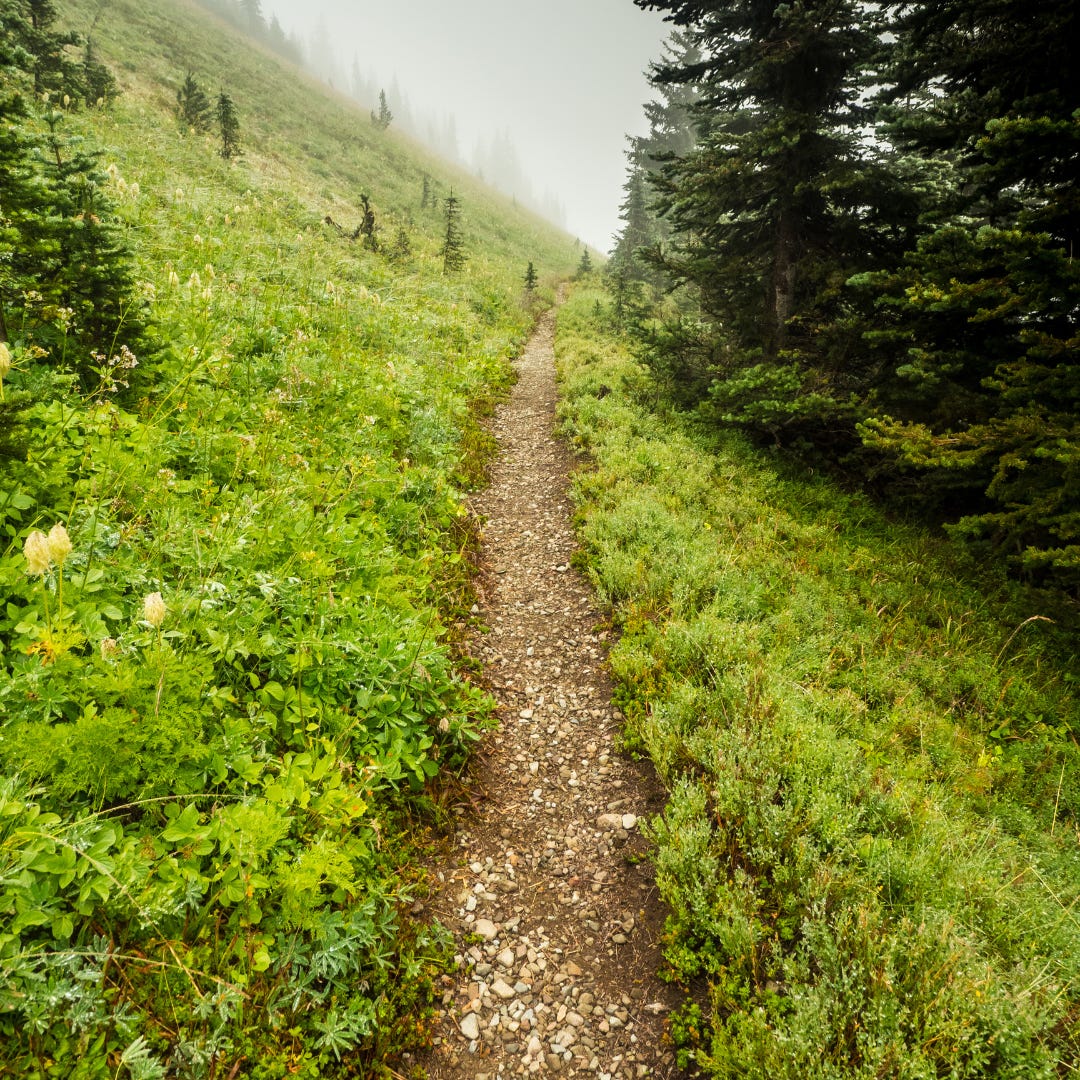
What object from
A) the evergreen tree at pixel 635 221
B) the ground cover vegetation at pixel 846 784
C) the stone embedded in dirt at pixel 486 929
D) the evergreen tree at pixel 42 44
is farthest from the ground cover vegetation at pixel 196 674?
the evergreen tree at pixel 635 221

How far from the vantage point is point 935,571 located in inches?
328

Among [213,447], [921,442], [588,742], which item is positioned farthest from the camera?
[921,442]

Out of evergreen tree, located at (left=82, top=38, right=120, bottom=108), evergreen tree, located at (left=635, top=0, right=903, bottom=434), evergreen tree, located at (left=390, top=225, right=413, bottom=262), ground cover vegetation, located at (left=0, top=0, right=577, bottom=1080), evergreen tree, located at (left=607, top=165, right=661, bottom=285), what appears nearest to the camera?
ground cover vegetation, located at (left=0, top=0, right=577, bottom=1080)

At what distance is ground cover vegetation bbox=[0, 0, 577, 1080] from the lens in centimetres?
244

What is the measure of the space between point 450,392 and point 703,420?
236 inches

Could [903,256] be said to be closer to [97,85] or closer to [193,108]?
[97,85]

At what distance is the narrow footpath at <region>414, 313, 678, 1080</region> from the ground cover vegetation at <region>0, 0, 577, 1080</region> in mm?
389

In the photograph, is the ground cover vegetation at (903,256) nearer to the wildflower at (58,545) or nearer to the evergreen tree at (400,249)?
the wildflower at (58,545)

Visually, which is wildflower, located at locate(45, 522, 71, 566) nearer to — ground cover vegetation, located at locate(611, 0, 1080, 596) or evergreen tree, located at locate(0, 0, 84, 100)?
ground cover vegetation, located at locate(611, 0, 1080, 596)

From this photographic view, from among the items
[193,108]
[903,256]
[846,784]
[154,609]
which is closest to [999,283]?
[903,256]

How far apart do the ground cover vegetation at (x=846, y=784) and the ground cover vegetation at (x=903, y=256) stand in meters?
1.50

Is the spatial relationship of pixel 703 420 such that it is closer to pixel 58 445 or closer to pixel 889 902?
pixel 889 902

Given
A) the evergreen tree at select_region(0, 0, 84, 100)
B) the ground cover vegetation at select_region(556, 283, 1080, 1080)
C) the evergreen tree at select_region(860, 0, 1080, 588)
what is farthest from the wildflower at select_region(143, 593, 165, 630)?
the evergreen tree at select_region(0, 0, 84, 100)

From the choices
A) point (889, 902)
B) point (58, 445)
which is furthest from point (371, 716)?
point (889, 902)
